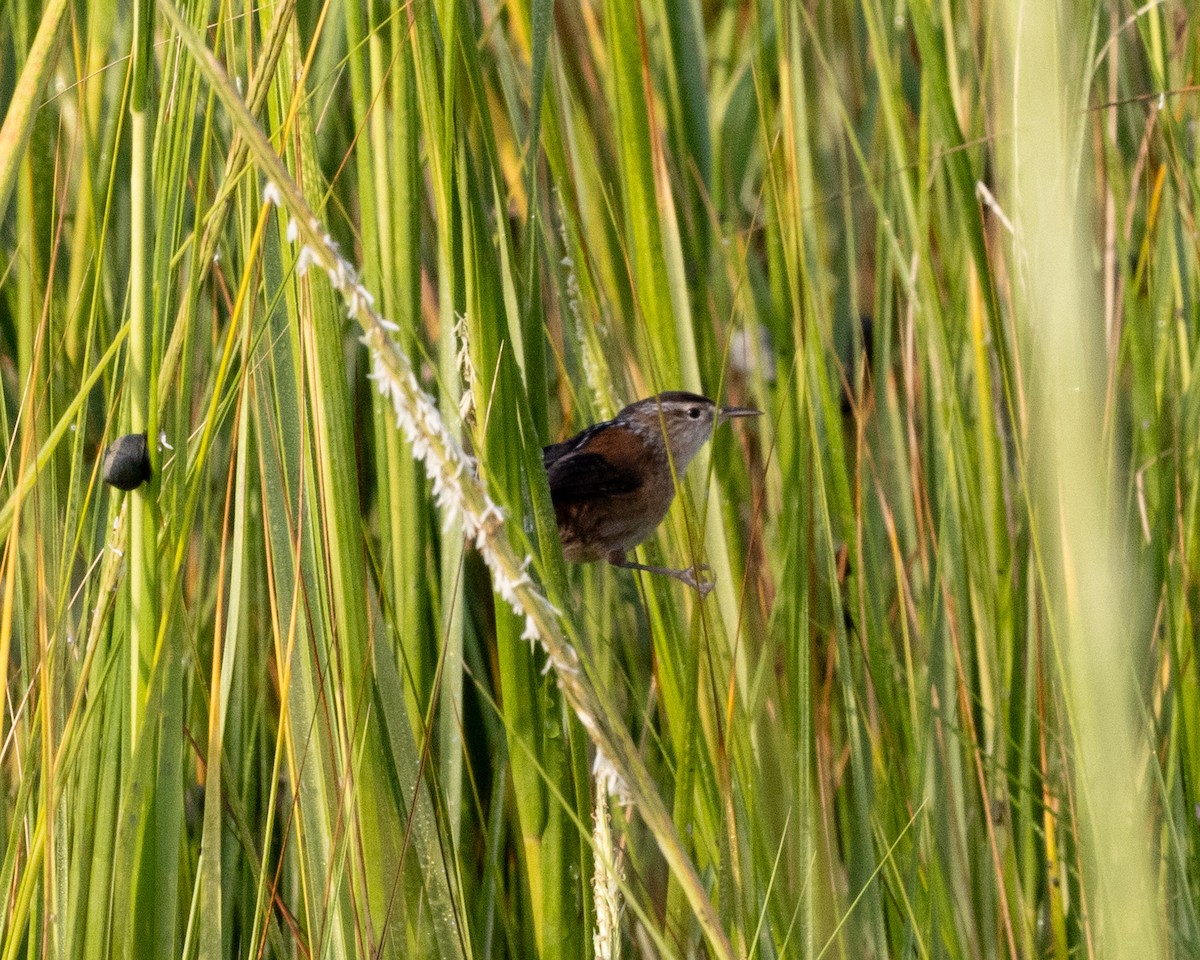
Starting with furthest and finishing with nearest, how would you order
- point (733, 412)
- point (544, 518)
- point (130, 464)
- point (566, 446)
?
point (566, 446) < point (733, 412) < point (544, 518) < point (130, 464)

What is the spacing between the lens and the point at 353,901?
43.4 inches

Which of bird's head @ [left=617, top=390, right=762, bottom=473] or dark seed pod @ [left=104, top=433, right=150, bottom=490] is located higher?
dark seed pod @ [left=104, top=433, right=150, bottom=490]

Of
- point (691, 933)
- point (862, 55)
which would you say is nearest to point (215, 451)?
point (691, 933)

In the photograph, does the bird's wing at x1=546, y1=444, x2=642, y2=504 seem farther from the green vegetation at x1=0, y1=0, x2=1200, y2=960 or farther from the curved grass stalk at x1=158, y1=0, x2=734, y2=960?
the curved grass stalk at x1=158, y1=0, x2=734, y2=960

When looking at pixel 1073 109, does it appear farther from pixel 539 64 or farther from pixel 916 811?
pixel 916 811

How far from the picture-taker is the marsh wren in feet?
6.67

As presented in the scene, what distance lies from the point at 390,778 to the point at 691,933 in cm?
63

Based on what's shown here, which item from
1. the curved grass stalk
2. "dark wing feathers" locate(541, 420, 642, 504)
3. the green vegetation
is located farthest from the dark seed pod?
"dark wing feathers" locate(541, 420, 642, 504)

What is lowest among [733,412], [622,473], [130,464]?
[622,473]

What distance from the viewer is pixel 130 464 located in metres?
1.02

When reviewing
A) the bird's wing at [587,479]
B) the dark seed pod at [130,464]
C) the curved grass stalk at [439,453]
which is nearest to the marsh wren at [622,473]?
the bird's wing at [587,479]

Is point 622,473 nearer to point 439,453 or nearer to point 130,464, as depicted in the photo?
point 130,464

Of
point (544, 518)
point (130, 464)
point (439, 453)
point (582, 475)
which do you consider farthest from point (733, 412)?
point (439, 453)

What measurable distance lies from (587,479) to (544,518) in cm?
108
